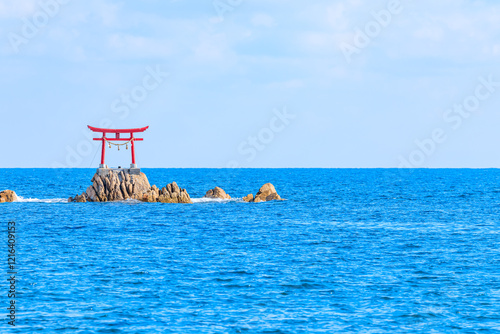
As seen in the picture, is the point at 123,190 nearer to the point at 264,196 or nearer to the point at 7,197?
the point at 7,197

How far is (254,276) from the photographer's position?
2547 centimetres

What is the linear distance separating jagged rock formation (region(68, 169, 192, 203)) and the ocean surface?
16124mm

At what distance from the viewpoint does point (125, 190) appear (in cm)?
6500

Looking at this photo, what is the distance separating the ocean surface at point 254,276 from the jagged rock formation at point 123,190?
16124 mm

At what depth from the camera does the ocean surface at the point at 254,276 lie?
1908 cm

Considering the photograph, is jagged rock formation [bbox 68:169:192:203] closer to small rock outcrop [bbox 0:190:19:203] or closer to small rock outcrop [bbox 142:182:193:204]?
small rock outcrop [bbox 142:182:193:204]

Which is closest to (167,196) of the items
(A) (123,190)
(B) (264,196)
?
(A) (123,190)

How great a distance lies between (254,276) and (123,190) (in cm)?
4209

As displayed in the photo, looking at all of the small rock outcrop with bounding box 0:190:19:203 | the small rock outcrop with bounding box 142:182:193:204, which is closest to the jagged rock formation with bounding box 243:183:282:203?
the small rock outcrop with bounding box 142:182:193:204

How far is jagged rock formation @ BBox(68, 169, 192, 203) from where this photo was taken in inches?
2542

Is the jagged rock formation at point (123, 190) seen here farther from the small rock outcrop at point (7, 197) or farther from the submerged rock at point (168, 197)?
the small rock outcrop at point (7, 197)

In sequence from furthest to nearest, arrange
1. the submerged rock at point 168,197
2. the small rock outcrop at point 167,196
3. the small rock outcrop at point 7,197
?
the small rock outcrop at point 7,197, the submerged rock at point 168,197, the small rock outcrop at point 167,196

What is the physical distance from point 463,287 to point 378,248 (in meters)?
9.97

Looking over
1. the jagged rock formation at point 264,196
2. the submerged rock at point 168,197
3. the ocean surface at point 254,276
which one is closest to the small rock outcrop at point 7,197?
the submerged rock at point 168,197
